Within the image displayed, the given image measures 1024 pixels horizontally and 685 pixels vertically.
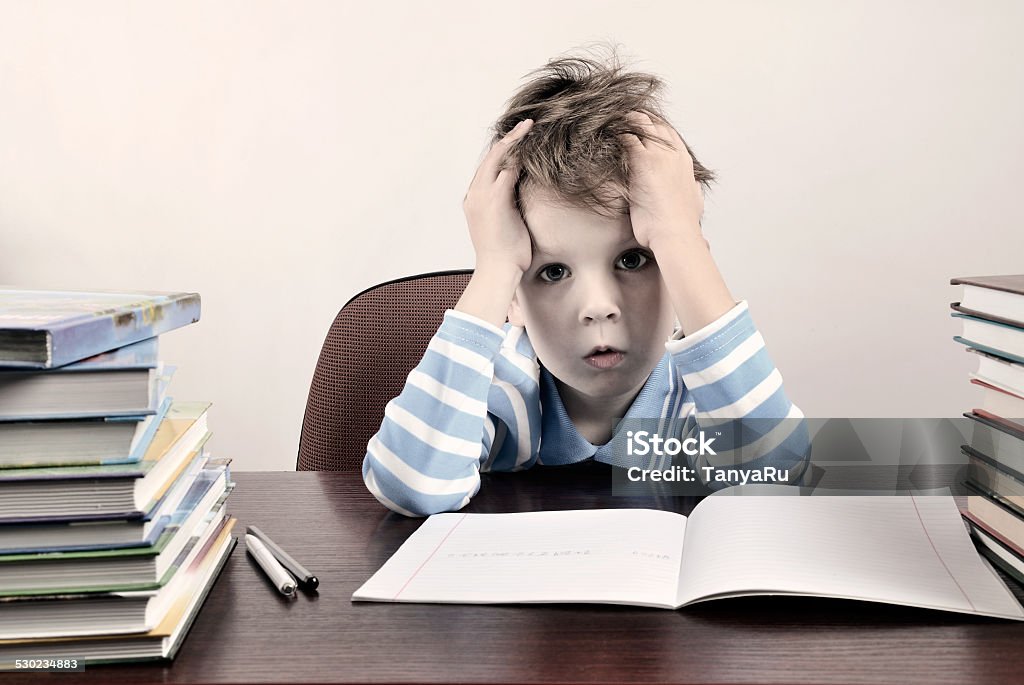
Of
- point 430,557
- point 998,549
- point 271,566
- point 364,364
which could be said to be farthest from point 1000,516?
point 364,364

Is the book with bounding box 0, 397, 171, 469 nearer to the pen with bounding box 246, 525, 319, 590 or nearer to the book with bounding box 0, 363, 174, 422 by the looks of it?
the book with bounding box 0, 363, 174, 422

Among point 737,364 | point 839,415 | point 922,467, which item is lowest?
point 839,415

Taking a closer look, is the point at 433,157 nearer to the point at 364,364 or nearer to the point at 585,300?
the point at 364,364

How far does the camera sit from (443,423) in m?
0.92

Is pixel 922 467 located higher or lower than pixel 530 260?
lower

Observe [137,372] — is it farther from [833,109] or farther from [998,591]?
[833,109]

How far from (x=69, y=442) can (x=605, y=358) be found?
0.56m

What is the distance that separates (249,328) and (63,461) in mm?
1946

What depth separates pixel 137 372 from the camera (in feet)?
1.68

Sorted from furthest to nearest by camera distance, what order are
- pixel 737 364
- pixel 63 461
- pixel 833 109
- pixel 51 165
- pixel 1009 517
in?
pixel 51 165 < pixel 833 109 < pixel 737 364 < pixel 1009 517 < pixel 63 461

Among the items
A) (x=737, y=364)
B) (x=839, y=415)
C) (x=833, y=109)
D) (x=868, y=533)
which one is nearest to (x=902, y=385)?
(x=839, y=415)

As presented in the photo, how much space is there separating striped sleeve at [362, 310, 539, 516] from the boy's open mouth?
94mm

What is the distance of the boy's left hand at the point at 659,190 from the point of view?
918 mm

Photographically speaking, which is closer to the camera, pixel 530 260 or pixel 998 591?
pixel 998 591
